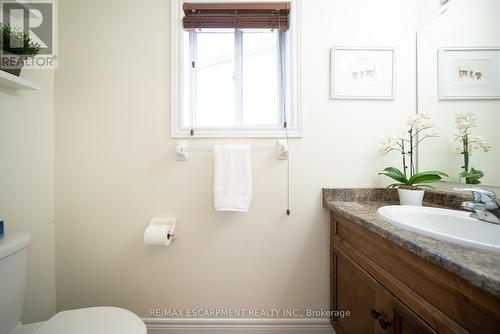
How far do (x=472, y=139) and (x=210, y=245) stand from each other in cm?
151

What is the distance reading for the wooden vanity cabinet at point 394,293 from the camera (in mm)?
431

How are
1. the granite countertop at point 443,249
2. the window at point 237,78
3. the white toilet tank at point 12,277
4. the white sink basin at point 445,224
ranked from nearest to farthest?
1. the granite countertop at point 443,249
2. the white sink basin at point 445,224
3. the white toilet tank at point 12,277
4. the window at point 237,78

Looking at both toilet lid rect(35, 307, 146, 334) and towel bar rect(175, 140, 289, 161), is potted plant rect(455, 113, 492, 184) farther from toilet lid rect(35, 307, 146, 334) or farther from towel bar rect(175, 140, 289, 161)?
toilet lid rect(35, 307, 146, 334)

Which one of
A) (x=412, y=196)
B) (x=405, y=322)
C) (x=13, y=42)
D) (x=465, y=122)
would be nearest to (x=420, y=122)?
(x=465, y=122)

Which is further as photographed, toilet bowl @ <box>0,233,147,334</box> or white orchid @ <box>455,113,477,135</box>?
white orchid @ <box>455,113,477,135</box>

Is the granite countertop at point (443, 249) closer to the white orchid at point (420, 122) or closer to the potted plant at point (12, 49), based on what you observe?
the white orchid at point (420, 122)

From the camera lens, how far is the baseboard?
112 cm

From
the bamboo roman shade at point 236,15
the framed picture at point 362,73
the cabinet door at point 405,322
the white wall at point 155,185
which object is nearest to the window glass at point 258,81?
the bamboo roman shade at point 236,15

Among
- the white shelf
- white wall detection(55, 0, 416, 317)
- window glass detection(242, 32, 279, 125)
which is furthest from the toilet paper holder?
the white shelf

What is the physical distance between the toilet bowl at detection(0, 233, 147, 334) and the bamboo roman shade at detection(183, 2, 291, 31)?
4.64 feet

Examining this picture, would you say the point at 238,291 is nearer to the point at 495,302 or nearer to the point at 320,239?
the point at 320,239

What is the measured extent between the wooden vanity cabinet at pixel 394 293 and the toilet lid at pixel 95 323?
96 cm

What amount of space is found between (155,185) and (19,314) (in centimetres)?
77

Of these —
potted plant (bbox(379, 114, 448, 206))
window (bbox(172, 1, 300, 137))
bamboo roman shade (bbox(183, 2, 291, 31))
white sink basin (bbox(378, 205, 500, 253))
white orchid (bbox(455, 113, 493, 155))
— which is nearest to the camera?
white sink basin (bbox(378, 205, 500, 253))
